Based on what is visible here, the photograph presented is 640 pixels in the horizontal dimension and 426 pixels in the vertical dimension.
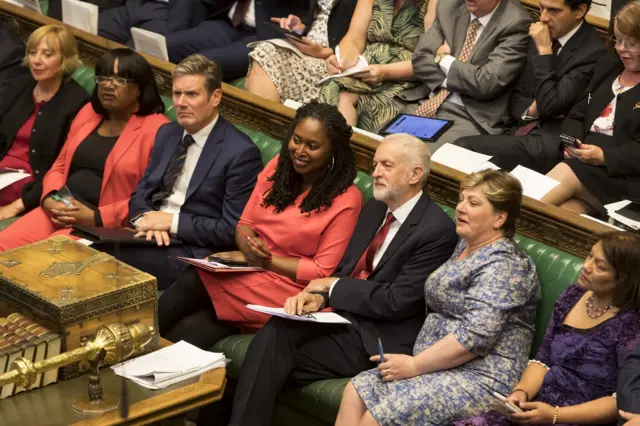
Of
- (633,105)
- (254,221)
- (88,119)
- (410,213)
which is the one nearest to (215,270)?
(254,221)

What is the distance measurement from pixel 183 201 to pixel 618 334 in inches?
82.6

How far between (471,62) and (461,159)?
72cm

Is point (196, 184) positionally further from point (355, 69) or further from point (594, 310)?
point (594, 310)

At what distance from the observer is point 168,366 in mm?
3939

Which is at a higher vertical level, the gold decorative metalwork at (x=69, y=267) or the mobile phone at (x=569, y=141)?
the mobile phone at (x=569, y=141)

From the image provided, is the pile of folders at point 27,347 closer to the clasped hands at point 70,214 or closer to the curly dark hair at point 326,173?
the curly dark hair at point 326,173

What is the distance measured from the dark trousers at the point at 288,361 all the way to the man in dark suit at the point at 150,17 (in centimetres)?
293

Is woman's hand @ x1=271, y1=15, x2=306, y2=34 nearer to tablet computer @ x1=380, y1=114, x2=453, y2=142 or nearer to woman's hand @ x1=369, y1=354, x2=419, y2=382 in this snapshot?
tablet computer @ x1=380, y1=114, x2=453, y2=142

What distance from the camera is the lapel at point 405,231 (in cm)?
437

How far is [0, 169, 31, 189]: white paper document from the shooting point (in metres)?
5.82

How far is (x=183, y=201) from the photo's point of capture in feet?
16.9

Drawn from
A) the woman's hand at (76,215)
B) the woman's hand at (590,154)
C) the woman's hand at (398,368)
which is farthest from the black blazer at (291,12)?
the woman's hand at (398,368)

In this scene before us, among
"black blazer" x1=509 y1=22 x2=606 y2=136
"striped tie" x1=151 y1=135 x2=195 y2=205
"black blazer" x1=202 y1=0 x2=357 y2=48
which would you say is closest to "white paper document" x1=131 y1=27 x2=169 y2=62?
"black blazer" x1=202 y1=0 x2=357 y2=48

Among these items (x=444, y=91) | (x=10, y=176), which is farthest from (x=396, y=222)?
(x=10, y=176)
